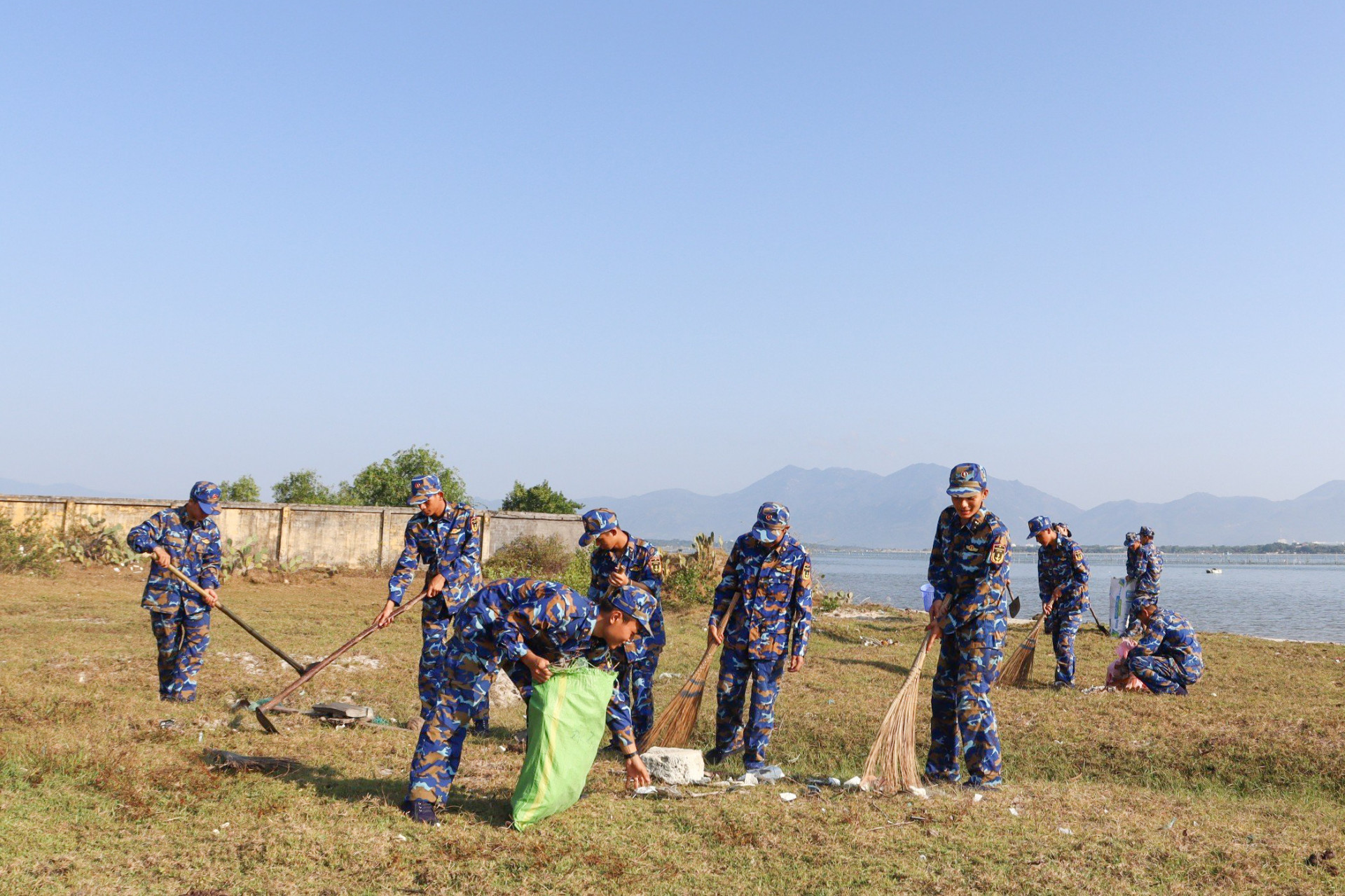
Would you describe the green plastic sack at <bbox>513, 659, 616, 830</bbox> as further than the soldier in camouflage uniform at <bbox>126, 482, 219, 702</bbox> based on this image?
No

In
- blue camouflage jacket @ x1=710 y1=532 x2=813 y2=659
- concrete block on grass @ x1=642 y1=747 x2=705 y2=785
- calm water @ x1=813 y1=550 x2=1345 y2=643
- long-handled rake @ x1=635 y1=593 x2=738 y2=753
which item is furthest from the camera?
calm water @ x1=813 y1=550 x2=1345 y2=643

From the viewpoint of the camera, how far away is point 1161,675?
10.7m

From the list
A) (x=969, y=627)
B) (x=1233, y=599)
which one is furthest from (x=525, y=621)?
(x=1233, y=599)

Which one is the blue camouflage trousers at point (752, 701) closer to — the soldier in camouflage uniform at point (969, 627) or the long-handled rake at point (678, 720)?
the long-handled rake at point (678, 720)

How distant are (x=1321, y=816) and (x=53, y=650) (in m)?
12.3

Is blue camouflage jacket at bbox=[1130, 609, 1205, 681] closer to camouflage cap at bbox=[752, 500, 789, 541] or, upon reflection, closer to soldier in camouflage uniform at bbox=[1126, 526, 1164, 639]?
soldier in camouflage uniform at bbox=[1126, 526, 1164, 639]

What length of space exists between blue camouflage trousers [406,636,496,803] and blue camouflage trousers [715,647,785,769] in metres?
2.44

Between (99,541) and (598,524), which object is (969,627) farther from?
(99,541)

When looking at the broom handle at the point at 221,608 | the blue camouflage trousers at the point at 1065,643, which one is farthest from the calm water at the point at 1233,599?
the broom handle at the point at 221,608

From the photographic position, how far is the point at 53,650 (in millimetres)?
10719

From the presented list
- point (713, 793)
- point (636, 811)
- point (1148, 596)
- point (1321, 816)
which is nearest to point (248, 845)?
point (636, 811)

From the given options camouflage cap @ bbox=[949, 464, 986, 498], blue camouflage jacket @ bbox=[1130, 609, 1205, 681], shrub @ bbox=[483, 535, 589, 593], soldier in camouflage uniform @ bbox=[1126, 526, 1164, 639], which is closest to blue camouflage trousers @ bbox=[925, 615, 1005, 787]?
camouflage cap @ bbox=[949, 464, 986, 498]

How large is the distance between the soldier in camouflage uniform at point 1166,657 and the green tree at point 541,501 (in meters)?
24.1

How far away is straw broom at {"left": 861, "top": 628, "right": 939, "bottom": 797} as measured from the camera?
20.8 ft
